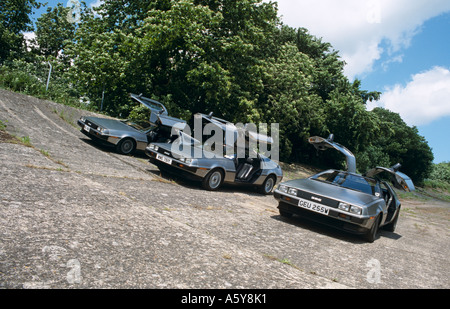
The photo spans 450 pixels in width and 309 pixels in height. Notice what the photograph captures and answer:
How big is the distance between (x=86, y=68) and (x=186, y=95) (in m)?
5.46

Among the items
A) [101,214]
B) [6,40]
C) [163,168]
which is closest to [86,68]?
[163,168]

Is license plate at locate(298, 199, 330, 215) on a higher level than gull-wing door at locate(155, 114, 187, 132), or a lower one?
lower

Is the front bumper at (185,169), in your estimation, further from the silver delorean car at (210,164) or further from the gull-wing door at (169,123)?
the gull-wing door at (169,123)

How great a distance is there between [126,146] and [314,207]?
6541 millimetres

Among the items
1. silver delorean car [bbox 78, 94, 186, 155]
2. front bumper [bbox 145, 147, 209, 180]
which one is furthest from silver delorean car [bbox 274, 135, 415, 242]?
silver delorean car [bbox 78, 94, 186, 155]

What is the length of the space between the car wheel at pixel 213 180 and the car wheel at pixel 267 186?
212cm

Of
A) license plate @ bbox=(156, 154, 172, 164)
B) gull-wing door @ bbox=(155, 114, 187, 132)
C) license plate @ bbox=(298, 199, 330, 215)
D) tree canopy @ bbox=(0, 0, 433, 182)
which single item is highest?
tree canopy @ bbox=(0, 0, 433, 182)

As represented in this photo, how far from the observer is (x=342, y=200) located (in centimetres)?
570

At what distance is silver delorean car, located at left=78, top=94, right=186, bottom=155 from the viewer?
974 cm

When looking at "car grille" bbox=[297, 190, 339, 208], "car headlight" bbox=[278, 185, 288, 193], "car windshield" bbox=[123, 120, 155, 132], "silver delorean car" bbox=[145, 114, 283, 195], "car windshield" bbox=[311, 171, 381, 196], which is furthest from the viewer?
"car windshield" bbox=[123, 120, 155, 132]

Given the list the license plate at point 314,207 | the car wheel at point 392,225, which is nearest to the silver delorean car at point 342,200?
the license plate at point 314,207

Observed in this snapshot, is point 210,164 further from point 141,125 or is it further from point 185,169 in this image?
point 141,125

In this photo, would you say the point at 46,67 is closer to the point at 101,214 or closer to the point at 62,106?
the point at 62,106

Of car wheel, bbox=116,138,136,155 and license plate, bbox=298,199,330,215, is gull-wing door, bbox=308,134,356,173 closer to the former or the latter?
license plate, bbox=298,199,330,215
